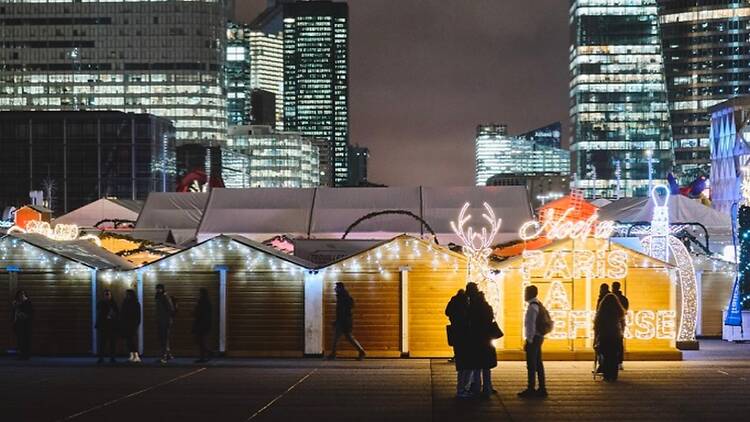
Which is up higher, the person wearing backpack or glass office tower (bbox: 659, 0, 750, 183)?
glass office tower (bbox: 659, 0, 750, 183)

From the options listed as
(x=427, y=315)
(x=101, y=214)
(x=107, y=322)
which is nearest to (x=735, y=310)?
(x=427, y=315)

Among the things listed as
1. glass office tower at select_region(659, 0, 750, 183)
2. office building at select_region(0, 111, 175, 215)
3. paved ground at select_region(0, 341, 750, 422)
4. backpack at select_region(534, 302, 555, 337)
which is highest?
glass office tower at select_region(659, 0, 750, 183)

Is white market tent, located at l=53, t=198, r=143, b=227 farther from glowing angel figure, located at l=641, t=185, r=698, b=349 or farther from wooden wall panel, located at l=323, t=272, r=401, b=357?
glowing angel figure, located at l=641, t=185, r=698, b=349

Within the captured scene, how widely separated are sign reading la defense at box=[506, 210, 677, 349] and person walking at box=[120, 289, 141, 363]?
28.6 ft

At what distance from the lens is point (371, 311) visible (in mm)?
24641

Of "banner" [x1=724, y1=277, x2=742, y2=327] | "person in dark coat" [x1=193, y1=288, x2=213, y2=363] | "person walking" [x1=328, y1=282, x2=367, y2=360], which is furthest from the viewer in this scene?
"banner" [x1=724, y1=277, x2=742, y2=327]

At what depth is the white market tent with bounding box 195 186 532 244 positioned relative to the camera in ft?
131

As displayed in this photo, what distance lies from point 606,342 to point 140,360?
10815mm

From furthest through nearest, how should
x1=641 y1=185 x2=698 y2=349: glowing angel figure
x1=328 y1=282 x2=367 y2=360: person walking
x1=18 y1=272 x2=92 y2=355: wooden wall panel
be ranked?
x1=18 y1=272 x2=92 y2=355: wooden wall panel < x1=641 y1=185 x2=698 y2=349: glowing angel figure < x1=328 y1=282 x2=367 y2=360: person walking

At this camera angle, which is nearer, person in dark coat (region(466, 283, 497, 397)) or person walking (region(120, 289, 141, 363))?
person in dark coat (region(466, 283, 497, 397))

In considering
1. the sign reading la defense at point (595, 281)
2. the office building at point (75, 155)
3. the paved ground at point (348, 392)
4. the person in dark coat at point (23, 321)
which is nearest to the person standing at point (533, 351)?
the paved ground at point (348, 392)

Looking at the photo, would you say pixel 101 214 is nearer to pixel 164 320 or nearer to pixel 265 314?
pixel 265 314

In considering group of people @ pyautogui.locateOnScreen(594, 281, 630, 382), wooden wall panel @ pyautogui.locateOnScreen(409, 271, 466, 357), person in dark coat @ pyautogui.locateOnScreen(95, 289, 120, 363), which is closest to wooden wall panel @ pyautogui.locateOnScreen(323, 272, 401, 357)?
wooden wall panel @ pyautogui.locateOnScreen(409, 271, 466, 357)

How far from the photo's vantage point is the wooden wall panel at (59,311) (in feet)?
82.4
